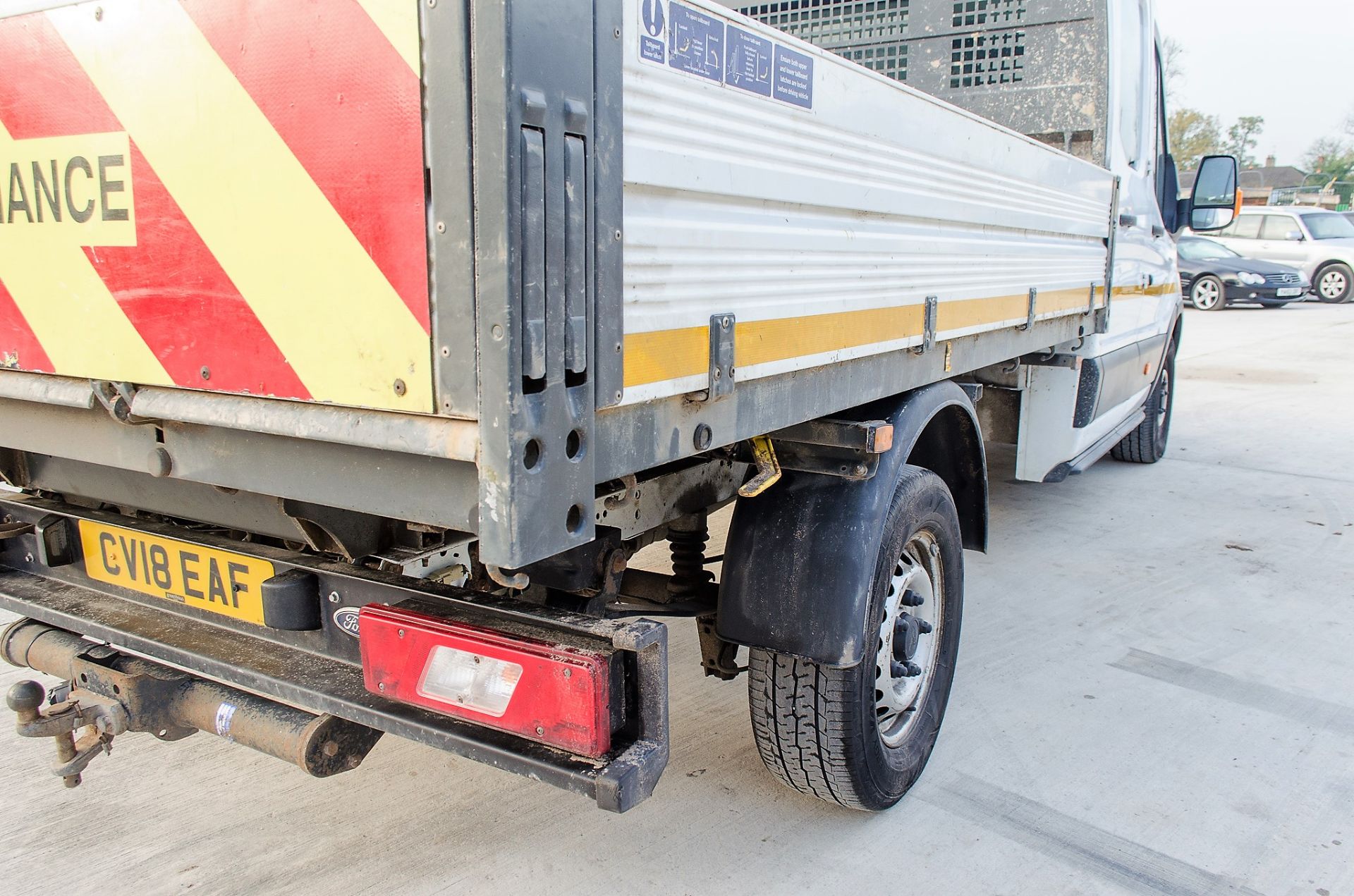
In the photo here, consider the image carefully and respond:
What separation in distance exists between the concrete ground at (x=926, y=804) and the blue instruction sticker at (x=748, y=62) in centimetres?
188

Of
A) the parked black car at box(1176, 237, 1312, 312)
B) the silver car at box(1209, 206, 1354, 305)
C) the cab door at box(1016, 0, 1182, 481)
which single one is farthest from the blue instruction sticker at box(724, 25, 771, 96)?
the silver car at box(1209, 206, 1354, 305)

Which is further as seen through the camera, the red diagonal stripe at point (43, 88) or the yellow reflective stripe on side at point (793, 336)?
the red diagonal stripe at point (43, 88)

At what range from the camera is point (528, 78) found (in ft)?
4.30

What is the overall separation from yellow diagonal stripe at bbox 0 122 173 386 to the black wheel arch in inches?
51.9

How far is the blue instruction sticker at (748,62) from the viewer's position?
1.70 metres

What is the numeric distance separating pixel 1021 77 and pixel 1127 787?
315 centimetres

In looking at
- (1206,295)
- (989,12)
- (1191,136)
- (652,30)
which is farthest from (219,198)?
(1191,136)

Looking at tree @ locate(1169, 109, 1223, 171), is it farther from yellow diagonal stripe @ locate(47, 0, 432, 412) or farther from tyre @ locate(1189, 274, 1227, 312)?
yellow diagonal stripe @ locate(47, 0, 432, 412)

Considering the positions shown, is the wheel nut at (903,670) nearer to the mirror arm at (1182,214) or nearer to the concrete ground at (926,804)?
the concrete ground at (926,804)

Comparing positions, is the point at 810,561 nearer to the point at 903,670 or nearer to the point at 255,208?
the point at 903,670

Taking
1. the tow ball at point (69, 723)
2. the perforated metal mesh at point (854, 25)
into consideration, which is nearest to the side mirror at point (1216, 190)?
the perforated metal mesh at point (854, 25)

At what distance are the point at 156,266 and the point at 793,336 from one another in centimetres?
118

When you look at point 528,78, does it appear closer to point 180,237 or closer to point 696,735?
point 180,237

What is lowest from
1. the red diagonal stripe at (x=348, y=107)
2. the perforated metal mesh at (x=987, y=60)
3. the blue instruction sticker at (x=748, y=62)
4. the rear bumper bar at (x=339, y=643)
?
the rear bumper bar at (x=339, y=643)
